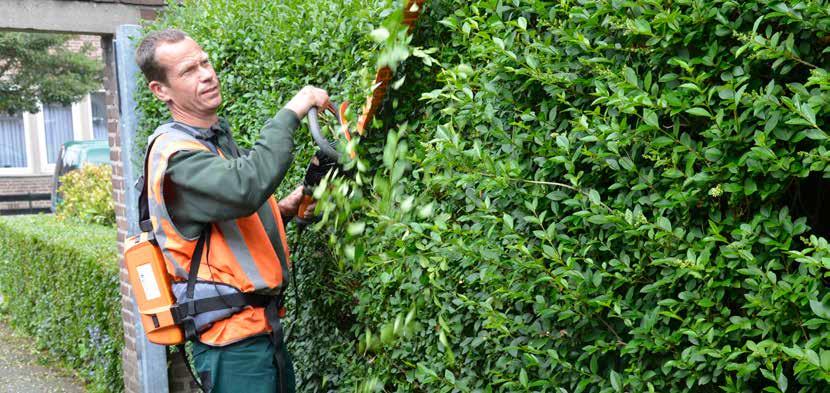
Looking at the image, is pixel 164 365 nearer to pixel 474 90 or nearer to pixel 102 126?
pixel 474 90

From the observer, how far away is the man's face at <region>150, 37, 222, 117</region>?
3.42m

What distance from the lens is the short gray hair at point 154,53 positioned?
344 centimetres

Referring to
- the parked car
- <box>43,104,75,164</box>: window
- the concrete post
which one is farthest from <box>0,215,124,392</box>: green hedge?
<box>43,104,75,164</box>: window

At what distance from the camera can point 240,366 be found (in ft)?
11.0

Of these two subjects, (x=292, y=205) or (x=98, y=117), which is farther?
(x=98, y=117)

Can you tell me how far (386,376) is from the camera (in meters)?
3.23

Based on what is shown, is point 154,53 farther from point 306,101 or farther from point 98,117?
point 98,117

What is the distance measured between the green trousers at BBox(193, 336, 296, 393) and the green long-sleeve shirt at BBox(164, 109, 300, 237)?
1.55ft

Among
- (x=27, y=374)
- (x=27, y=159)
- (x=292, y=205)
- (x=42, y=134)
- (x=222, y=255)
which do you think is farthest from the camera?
(x=42, y=134)

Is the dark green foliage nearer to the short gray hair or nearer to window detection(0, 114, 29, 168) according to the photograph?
window detection(0, 114, 29, 168)

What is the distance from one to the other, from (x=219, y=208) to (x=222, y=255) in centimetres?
24

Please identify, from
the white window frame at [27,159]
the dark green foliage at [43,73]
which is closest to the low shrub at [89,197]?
the dark green foliage at [43,73]

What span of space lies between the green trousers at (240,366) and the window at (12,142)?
24.2m

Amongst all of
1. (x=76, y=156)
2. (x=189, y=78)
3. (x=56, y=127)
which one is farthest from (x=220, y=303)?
(x=56, y=127)
